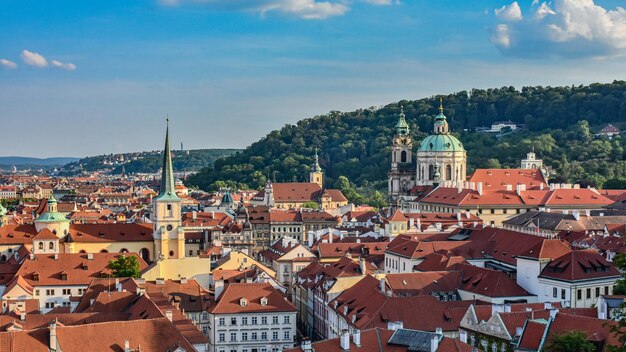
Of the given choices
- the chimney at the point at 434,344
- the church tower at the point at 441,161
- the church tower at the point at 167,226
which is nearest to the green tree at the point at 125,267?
the church tower at the point at 167,226

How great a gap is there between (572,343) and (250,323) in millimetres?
24990

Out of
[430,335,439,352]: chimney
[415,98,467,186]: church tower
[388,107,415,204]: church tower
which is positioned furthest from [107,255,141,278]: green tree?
[388,107,415,204]: church tower

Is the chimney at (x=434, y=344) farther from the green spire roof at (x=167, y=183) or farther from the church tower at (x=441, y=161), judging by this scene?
the church tower at (x=441, y=161)

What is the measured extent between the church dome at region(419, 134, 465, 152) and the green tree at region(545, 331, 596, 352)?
355 feet

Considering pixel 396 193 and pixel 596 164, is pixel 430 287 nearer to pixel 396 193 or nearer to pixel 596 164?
pixel 396 193

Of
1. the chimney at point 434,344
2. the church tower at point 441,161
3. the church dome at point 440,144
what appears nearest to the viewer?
the chimney at point 434,344

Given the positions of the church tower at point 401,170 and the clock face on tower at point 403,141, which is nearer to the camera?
the church tower at point 401,170

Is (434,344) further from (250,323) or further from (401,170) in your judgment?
(401,170)

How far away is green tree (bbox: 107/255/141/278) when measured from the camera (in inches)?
2895

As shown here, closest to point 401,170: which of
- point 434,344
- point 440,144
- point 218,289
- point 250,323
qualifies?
point 440,144

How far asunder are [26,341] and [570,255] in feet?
124

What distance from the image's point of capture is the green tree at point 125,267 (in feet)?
241

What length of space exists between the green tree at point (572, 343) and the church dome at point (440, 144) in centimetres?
10816

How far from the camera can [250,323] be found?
60469 mm
